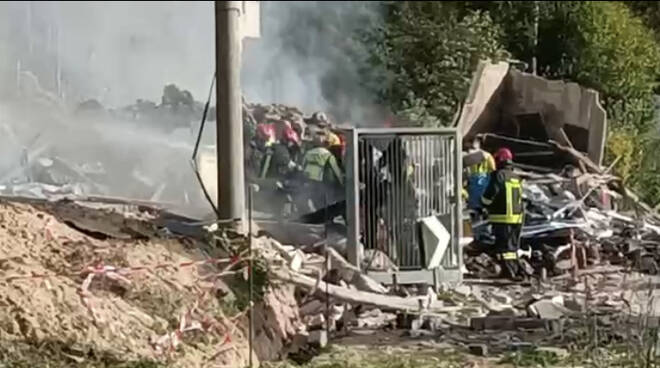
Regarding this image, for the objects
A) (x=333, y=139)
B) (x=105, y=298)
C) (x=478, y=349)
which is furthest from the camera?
(x=333, y=139)

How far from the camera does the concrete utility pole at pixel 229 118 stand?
9.73 meters

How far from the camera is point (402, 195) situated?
10234 millimetres

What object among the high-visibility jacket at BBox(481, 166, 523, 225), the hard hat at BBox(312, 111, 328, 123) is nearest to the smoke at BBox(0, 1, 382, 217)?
the hard hat at BBox(312, 111, 328, 123)

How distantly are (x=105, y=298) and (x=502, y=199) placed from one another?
171 inches

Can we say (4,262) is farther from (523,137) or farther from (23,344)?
(523,137)

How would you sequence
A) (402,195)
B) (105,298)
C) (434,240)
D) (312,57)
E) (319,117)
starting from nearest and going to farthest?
(105,298) → (434,240) → (402,195) → (319,117) → (312,57)

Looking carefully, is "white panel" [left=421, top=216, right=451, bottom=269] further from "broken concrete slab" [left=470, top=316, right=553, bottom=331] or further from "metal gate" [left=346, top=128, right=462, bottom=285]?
"broken concrete slab" [left=470, top=316, right=553, bottom=331]

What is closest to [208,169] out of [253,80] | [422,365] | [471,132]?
[471,132]

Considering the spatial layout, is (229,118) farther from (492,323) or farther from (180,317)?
(492,323)

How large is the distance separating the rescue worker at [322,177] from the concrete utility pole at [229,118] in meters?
1.11

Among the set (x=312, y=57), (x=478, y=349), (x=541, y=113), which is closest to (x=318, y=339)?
(x=478, y=349)

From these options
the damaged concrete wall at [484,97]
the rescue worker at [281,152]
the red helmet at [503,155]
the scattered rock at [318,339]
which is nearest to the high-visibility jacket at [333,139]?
the rescue worker at [281,152]

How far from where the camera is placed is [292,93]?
1753cm

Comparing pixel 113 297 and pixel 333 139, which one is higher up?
pixel 333 139
